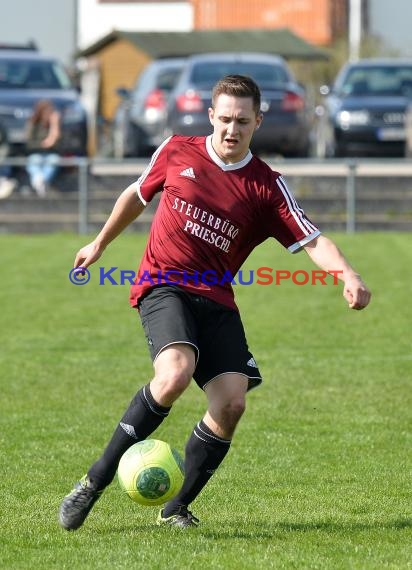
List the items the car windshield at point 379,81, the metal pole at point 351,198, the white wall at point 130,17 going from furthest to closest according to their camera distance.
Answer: the white wall at point 130,17, the car windshield at point 379,81, the metal pole at point 351,198

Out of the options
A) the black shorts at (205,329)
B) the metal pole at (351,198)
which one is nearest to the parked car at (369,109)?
the metal pole at (351,198)

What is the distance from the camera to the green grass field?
5.70 m

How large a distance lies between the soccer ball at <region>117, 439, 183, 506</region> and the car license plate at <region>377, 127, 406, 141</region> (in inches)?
711

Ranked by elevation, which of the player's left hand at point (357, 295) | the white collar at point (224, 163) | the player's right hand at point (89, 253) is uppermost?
the white collar at point (224, 163)

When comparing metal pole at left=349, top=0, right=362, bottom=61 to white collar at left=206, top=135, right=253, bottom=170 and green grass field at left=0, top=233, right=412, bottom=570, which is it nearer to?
green grass field at left=0, top=233, right=412, bottom=570

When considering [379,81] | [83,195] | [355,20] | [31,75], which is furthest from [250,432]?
[355,20]

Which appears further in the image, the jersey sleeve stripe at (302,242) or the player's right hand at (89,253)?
the player's right hand at (89,253)

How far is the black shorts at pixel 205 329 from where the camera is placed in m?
5.92

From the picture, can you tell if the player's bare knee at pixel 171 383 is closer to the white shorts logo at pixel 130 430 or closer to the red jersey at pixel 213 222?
the white shorts logo at pixel 130 430

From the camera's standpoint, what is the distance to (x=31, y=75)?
23109 millimetres

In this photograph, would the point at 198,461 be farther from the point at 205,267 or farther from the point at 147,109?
the point at 147,109

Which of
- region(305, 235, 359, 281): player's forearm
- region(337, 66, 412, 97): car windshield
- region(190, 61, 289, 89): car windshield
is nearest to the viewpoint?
region(305, 235, 359, 281): player's forearm

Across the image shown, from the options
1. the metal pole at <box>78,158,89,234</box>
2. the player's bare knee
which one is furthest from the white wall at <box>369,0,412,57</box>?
the player's bare knee

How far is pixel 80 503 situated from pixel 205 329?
3.02 ft
